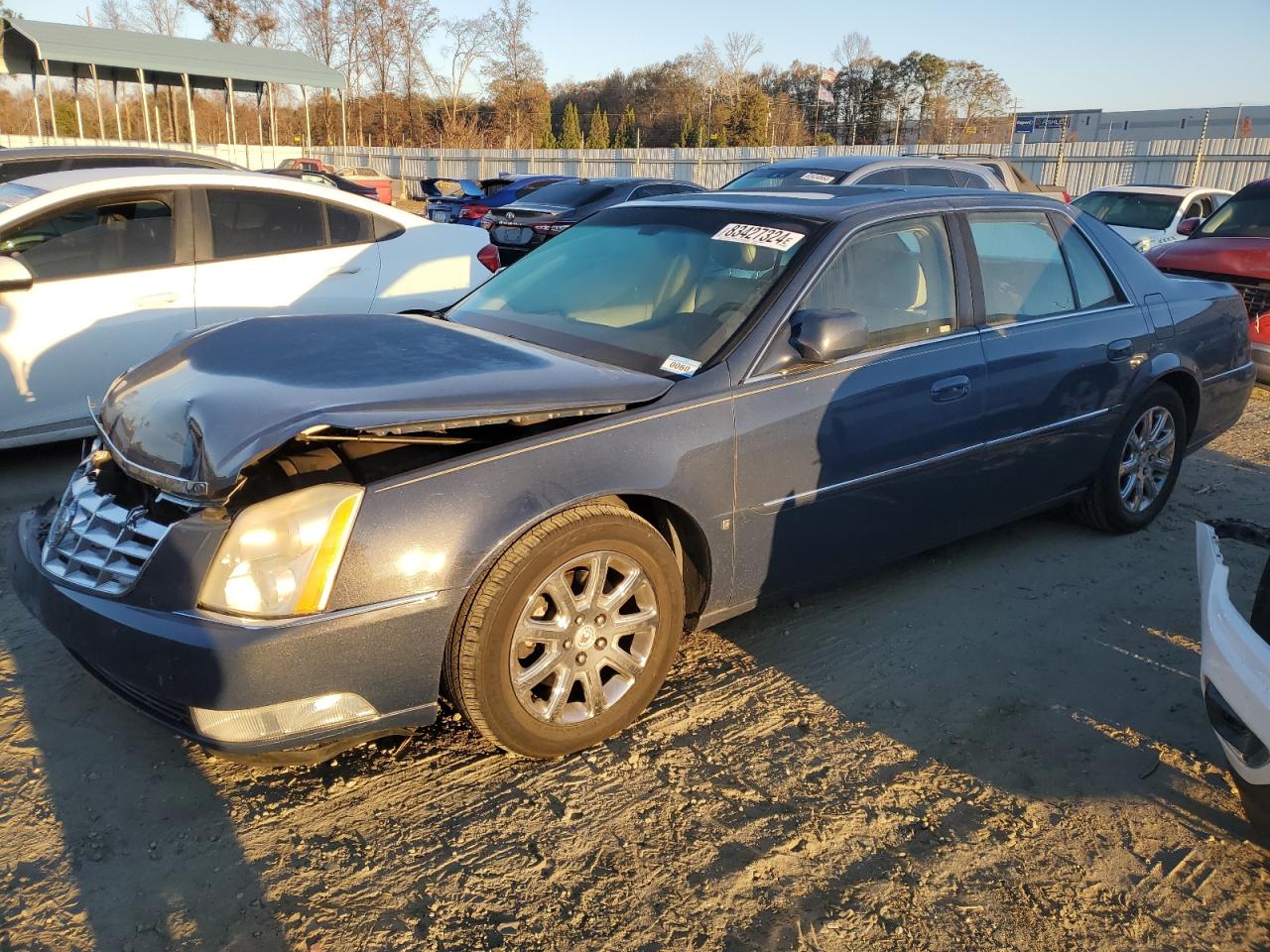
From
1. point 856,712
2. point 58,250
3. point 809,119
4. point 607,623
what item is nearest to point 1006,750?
point 856,712

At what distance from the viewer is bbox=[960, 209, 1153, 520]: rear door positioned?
13.2 feet

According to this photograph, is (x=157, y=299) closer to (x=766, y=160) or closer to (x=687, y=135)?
(x=766, y=160)

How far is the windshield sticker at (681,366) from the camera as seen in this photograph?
3.22 meters

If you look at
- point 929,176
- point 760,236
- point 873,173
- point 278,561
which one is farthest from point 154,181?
point 929,176

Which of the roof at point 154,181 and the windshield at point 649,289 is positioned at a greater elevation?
the roof at point 154,181

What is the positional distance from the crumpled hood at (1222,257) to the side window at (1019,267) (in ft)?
14.8

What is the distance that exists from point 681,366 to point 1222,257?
6.83 meters

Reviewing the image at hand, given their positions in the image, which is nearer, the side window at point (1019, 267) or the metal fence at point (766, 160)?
the side window at point (1019, 267)

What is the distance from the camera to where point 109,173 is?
5.52 metres

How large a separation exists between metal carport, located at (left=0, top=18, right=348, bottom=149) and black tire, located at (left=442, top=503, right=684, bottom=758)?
33.4 m

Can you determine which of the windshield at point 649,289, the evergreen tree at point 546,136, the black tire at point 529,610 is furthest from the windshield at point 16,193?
the evergreen tree at point 546,136

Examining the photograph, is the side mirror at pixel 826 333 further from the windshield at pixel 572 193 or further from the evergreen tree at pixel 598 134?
the evergreen tree at pixel 598 134

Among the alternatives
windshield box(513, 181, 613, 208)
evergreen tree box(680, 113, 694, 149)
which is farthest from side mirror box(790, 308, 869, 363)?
evergreen tree box(680, 113, 694, 149)

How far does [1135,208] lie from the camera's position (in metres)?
14.0
